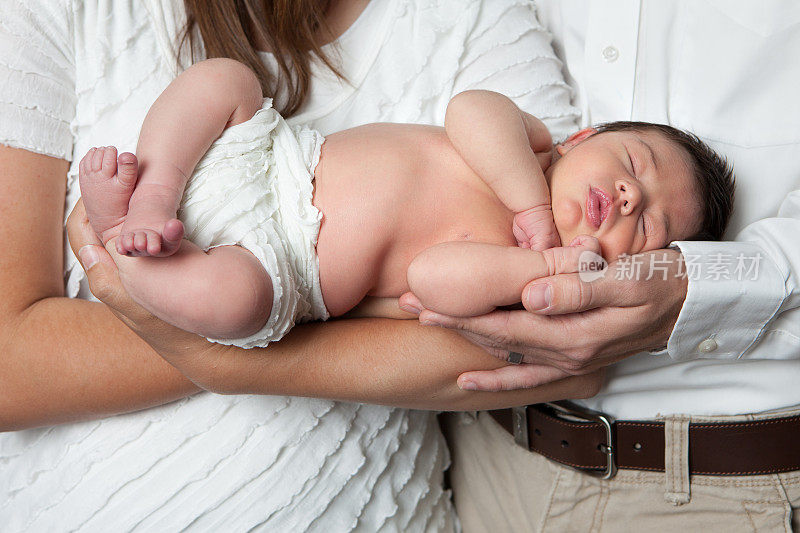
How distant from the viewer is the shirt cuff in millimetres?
1256

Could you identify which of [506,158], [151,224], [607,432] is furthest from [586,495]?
[151,224]

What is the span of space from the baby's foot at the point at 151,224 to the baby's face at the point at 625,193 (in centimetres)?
75

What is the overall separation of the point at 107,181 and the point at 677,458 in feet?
4.21

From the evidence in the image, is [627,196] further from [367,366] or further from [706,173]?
[367,366]

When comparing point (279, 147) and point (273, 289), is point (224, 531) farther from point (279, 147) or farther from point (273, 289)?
point (279, 147)

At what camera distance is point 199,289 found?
3.44 feet

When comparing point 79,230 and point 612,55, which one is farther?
point 612,55

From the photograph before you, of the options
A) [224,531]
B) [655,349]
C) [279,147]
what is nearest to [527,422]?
[655,349]

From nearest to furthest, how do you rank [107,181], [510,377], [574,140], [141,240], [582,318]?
[141,240], [107,181], [582,318], [510,377], [574,140]

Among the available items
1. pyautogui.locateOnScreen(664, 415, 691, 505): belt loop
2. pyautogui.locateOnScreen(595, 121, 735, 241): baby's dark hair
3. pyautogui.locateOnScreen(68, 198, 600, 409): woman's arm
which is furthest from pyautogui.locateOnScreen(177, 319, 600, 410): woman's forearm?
pyautogui.locateOnScreen(595, 121, 735, 241): baby's dark hair

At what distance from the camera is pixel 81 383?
4.18 ft

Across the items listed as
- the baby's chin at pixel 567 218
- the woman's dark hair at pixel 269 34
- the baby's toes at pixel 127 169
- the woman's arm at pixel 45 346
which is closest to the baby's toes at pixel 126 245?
the baby's toes at pixel 127 169

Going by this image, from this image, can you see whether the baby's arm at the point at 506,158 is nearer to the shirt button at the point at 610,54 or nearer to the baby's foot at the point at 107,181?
the shirt button at the point at 610,54

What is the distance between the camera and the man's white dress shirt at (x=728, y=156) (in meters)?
1.28
